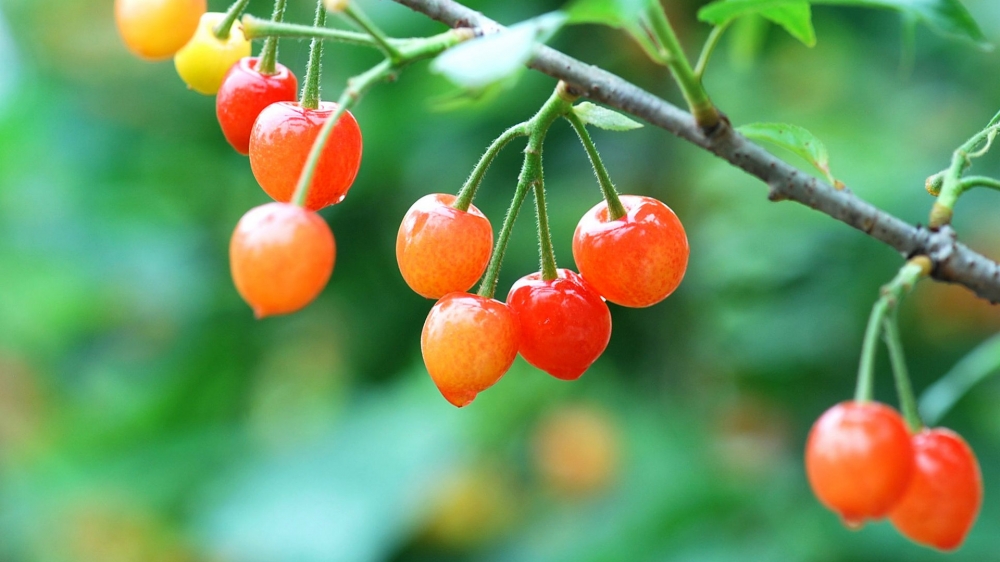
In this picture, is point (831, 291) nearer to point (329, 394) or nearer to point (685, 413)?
point (685, 413)

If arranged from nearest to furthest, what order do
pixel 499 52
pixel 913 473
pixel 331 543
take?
1. pixel 499 52
2. pixel 913 473
3. pixel 331 543

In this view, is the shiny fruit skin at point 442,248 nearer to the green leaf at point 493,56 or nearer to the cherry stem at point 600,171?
the cherry stem at point 600,171

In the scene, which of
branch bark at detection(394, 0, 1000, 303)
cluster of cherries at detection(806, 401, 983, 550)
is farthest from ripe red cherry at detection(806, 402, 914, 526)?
branch bark at detection(394, 0, 1000, 303)

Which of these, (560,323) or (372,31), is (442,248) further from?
(372,31)

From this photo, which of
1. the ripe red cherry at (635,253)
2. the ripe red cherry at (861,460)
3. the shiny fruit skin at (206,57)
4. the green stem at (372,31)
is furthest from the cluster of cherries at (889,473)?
the shiny fruit skin at (206,57)

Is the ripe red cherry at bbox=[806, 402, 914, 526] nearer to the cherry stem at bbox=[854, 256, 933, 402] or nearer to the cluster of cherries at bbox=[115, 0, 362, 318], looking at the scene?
the cherry stem at bbox=[854, 256, 933, 402]

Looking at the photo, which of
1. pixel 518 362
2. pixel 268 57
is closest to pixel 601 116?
pixel 268 57

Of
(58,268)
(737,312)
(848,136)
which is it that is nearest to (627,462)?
(737,312)
